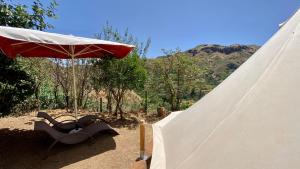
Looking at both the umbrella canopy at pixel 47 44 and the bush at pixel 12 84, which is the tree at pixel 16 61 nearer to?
the bush at pixel 12 84

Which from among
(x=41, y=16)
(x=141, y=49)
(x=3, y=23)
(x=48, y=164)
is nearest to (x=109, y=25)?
(x=141, y=49)

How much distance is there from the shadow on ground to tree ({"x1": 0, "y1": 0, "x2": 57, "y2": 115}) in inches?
45.1

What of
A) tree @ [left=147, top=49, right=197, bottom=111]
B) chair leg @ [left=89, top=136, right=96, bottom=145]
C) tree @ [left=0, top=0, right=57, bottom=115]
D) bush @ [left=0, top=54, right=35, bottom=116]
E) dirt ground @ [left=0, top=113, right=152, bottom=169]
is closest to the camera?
dirt ground @ [left=0, top=113, right=152, bottom=169]

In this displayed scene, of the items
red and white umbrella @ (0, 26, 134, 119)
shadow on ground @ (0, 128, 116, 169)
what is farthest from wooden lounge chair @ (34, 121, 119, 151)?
red and white umbrella @ (0, 26, 134, 119)

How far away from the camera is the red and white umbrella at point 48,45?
15.2ft

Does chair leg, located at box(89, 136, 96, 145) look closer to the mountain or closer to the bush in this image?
the bush

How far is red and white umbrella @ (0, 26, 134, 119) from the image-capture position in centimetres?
464

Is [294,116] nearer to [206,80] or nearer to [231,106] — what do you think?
[231,106]

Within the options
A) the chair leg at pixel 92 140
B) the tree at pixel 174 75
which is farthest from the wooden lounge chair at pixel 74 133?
the tree at pixel 174 75

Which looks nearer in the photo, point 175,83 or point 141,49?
point 141,49

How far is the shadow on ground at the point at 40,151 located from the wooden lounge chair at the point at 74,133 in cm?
17

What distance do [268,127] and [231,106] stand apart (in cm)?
39

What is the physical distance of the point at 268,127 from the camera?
1.57m

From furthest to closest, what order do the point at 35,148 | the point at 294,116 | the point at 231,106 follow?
1. the point at 35,148
2. the point at 231,106
3. the point at 294,116
